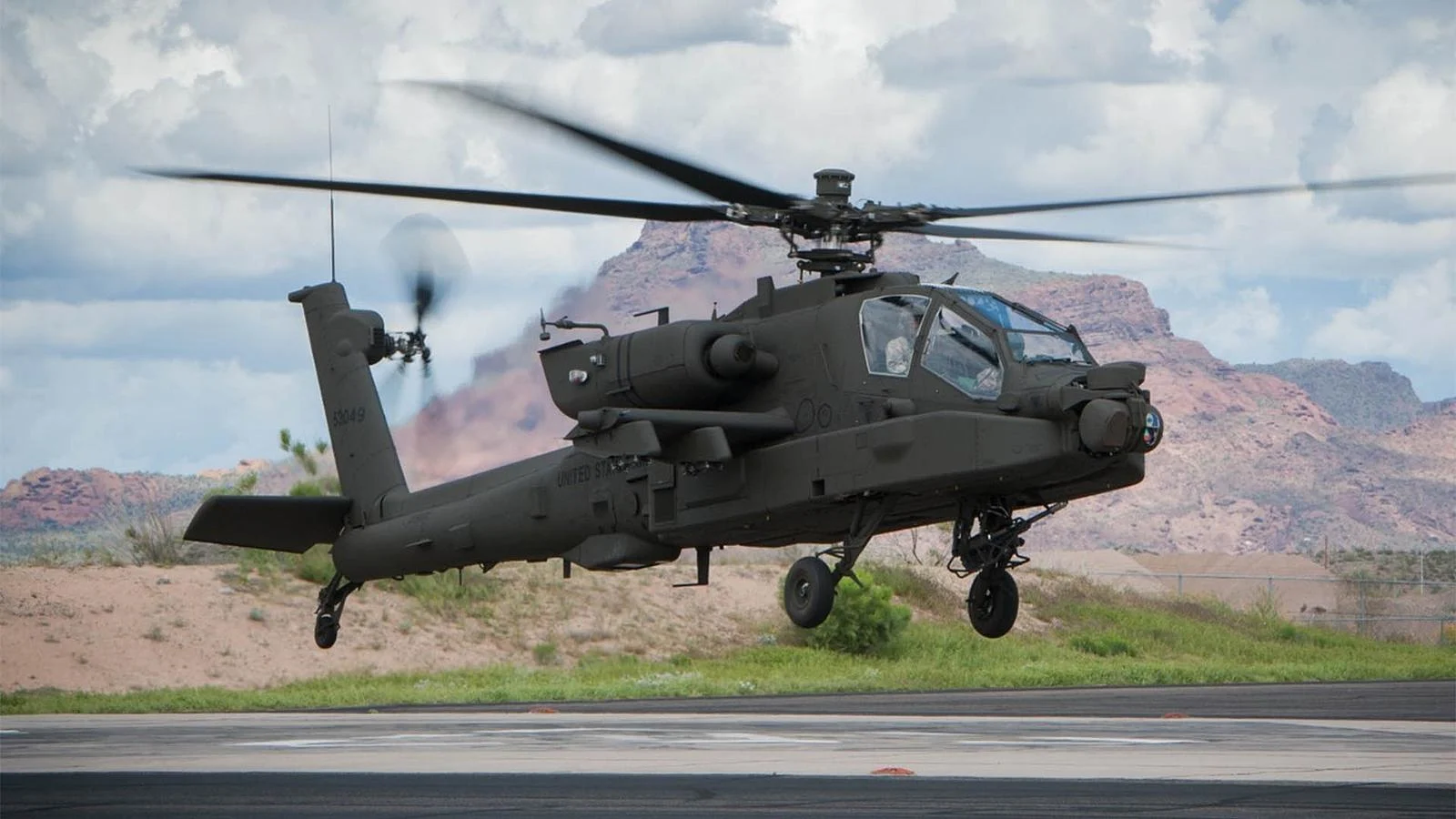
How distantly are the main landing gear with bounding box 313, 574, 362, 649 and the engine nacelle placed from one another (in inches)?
247

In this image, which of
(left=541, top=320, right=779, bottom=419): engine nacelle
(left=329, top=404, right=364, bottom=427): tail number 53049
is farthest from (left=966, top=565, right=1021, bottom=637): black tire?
(left=329, top=404, right=364, bottom=427): tail number 53049

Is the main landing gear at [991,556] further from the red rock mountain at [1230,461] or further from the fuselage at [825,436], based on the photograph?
the red rock mountain at [1230,461]

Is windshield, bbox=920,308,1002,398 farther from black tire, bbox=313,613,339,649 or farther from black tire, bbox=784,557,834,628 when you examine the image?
black tire, bbox=313,613,339,649

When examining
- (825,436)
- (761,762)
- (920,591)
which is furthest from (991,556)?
(920,591)

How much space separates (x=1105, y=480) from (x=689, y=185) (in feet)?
16.0

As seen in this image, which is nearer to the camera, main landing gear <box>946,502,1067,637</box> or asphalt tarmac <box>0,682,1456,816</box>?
asphalt tarmac <box>0,682,1456,816</box>

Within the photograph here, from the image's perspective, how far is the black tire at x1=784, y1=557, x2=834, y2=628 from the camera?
1847cm

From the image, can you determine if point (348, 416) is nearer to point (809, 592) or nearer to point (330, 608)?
point (330, 608)

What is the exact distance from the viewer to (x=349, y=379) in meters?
26.0

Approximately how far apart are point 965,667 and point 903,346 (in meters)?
23.4

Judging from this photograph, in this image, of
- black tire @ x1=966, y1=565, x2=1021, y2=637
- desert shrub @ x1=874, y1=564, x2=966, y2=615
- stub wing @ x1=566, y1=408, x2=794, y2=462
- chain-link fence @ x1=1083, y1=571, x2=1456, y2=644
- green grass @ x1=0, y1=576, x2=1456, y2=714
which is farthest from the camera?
chain-link fence @ x1=1083, y1=571, x2=1456, y2=644

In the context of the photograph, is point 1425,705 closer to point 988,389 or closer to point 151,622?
point 988,389

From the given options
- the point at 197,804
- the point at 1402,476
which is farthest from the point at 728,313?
the point at 1402,476

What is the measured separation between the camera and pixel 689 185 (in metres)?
18.3
